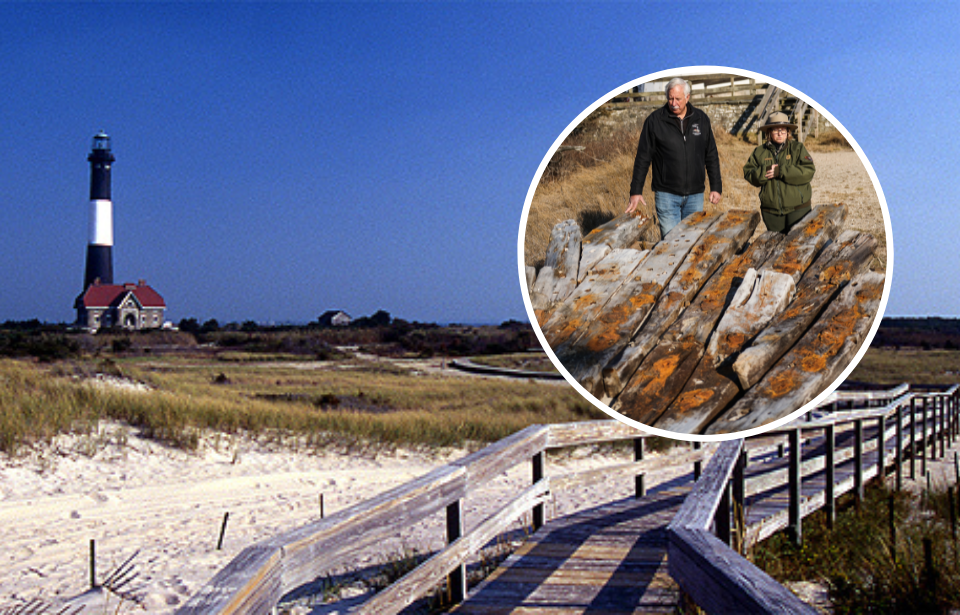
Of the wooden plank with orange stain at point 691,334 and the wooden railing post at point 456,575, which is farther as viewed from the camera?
the wooden railing post at point 456,575

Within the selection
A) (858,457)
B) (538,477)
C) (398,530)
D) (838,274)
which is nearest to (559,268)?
(838,274)

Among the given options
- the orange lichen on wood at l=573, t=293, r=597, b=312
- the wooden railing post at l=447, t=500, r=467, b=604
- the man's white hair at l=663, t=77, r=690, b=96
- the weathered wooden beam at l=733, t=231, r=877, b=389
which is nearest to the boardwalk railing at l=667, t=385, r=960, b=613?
the weathered wooden beam at l=733, t=231, r=877, b=389

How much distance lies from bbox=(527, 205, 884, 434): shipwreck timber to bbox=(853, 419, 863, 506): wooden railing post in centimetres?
586

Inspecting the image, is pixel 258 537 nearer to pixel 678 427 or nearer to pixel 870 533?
pixel 870 533

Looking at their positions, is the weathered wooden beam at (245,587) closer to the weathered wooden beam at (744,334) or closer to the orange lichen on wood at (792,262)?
the weathered wooden beam at (744,334)

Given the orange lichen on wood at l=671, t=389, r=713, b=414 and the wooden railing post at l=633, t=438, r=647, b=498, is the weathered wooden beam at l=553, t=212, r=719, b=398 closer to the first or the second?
the orange lichen on wood at l=671, t=389, r=713, b=414

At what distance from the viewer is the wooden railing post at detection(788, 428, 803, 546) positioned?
556 centimetres

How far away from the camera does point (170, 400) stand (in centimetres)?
1363

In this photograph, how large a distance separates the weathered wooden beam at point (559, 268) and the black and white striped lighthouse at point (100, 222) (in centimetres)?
7272

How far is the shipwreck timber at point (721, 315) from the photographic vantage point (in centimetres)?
159

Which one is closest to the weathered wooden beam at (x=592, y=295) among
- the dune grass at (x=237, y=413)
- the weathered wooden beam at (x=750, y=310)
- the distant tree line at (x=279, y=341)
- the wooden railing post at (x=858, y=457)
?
the weathered wooden beam at (x=750, y=310)

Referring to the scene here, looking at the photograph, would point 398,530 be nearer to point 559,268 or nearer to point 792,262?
point 559,268

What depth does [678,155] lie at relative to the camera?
166 cm

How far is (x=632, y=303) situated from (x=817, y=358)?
1.36 ft
